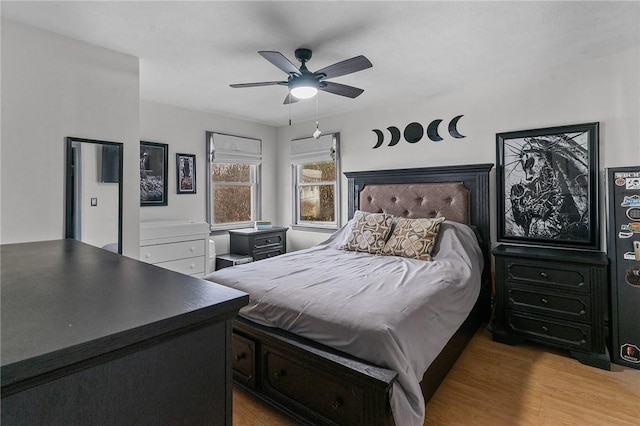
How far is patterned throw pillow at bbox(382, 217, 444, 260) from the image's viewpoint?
9.59 ft

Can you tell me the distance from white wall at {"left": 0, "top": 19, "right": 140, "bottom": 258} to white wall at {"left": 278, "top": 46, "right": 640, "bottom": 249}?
9.07ft

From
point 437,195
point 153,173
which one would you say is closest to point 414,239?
point 437,195

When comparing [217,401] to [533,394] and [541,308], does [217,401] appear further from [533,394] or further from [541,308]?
[541,308]

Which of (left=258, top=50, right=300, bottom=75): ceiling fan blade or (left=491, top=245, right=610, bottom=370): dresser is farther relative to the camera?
(left=491, top=245, right=610, bottom=370): dresser

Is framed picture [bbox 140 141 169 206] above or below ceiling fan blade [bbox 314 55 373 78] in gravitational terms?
below

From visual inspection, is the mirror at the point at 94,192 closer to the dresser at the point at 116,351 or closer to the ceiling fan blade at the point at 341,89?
the ceiling fan blade at the point at 341,89

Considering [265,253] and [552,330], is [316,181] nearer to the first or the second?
[265,253]

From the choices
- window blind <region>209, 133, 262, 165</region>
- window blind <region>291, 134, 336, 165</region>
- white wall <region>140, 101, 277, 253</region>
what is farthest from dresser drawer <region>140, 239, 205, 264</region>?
window blind <region>291, 134, 336, 165</region>

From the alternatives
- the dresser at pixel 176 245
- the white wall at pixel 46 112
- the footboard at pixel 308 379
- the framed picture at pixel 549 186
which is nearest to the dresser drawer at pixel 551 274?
the framed picture at pixel 549 186

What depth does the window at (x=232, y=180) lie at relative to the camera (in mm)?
4480

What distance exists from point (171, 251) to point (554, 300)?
369 centimetres

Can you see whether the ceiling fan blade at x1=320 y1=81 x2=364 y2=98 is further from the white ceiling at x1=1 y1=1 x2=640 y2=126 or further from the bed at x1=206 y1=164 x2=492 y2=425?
the bed at x1=206 y1=164 x2=492 y2=425

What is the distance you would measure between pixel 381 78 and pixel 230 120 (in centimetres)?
244

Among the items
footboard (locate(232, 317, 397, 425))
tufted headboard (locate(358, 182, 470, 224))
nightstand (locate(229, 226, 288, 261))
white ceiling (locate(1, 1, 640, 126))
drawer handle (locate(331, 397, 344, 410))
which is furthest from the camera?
nightstand (locate(229, 226, 288, 261))
